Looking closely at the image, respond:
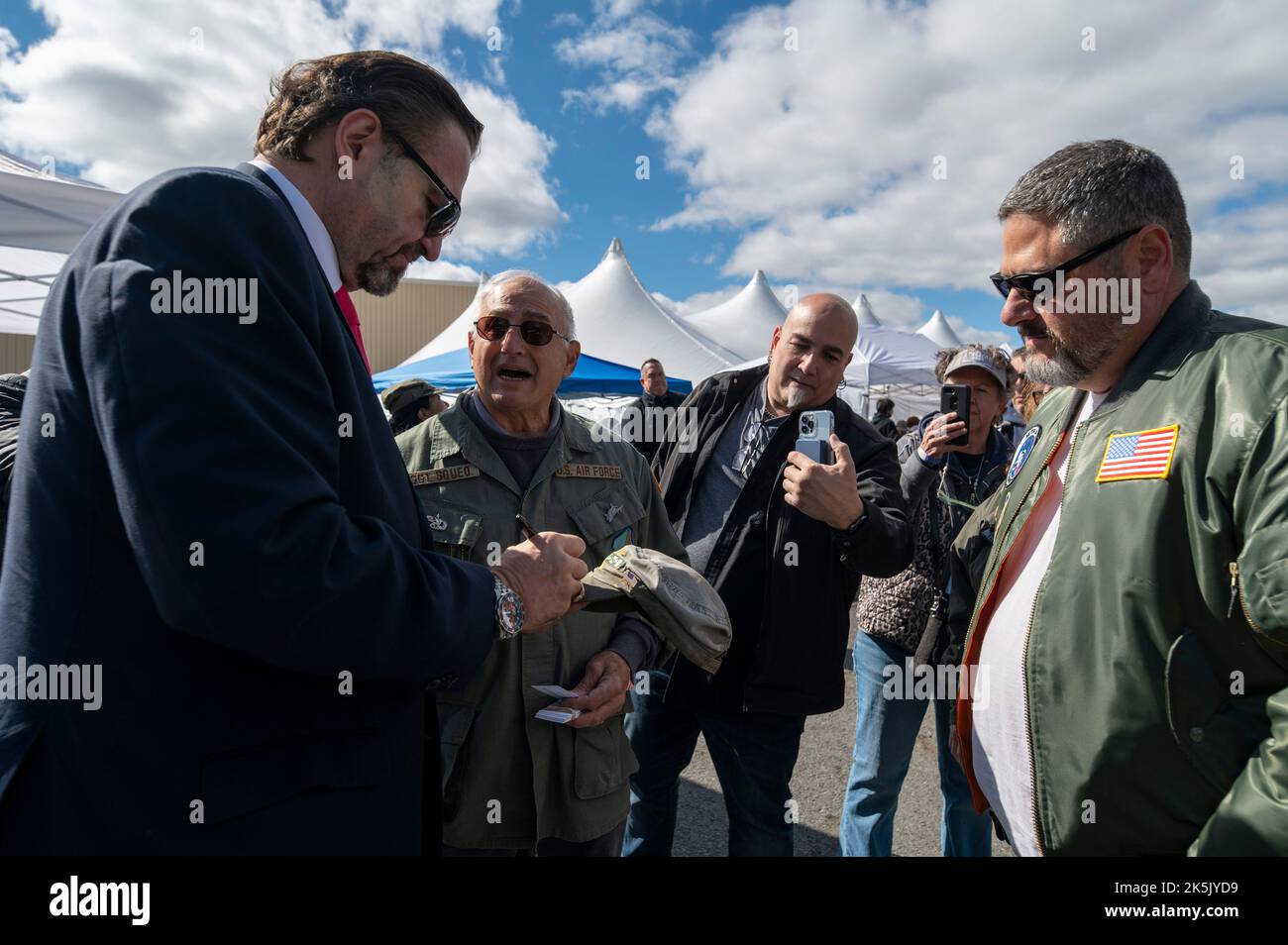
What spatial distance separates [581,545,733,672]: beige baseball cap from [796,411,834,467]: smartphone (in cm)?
85

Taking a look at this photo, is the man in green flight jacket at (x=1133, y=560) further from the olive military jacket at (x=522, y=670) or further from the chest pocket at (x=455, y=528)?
the chest pocket at (x=455, y=528)

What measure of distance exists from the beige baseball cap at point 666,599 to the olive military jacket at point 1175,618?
27.2 inches

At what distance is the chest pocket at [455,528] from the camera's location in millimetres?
2000

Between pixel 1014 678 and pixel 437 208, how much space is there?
63.3 inches

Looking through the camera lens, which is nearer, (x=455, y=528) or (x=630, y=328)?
(x=455, y=528)

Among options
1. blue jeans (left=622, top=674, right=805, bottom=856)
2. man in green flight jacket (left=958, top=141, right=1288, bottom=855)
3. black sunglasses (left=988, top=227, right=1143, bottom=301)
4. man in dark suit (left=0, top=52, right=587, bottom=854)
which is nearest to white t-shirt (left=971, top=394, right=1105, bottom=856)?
man in green flight jacket (left=958, top=141, right=1288, bottom=855)

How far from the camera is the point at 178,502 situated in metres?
0.92

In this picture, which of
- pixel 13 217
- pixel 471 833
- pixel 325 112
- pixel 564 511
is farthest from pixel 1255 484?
pixel 13 217

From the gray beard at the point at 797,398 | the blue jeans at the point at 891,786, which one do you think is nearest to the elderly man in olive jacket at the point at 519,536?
the gray beard at the point at 797,398

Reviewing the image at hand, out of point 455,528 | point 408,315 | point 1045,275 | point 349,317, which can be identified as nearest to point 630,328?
point 455,528

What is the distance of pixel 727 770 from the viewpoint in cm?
256

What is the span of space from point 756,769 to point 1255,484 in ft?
5.73

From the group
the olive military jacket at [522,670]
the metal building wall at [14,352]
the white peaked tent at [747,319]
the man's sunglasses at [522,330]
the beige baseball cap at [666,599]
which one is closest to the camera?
the beige baseball cap at [666,599]

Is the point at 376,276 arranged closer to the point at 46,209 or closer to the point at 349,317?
the point at 349,317
